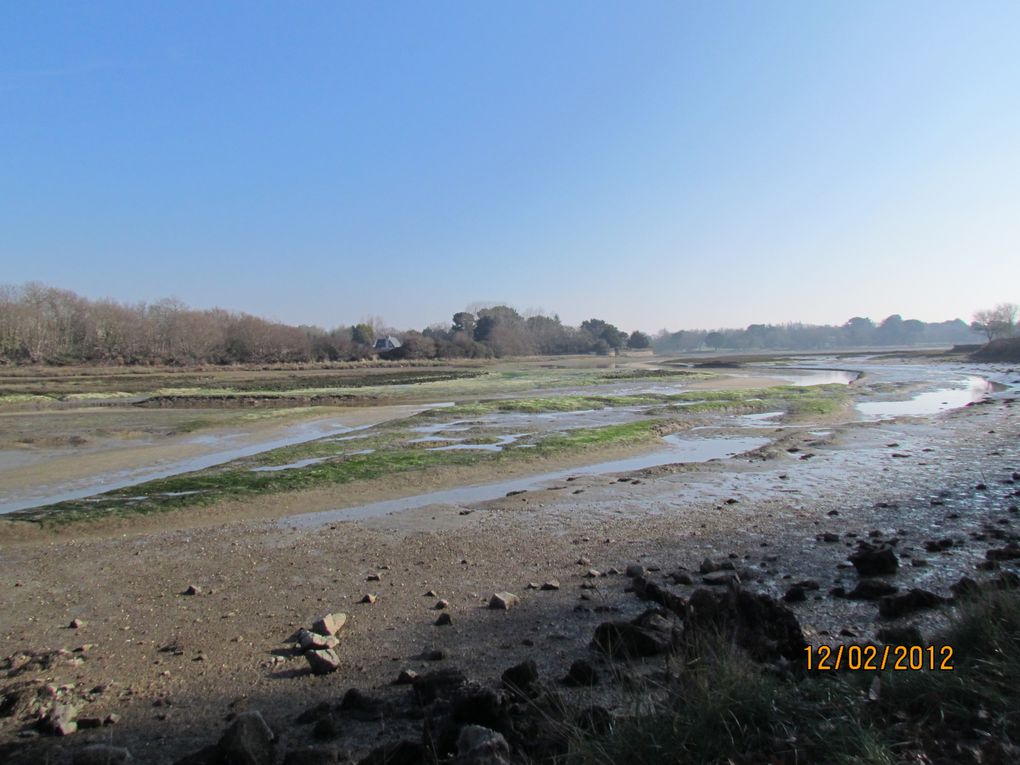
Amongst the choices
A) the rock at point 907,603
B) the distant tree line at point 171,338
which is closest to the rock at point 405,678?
the rock at point 907,603

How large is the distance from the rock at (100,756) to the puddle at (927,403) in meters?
29.6

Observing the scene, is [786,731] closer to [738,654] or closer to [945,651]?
[738,654]

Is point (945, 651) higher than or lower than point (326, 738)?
higher

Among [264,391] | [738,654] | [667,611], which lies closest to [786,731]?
[738,654]

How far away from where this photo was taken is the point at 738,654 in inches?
179

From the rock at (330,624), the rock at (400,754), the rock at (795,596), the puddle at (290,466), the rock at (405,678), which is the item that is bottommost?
the puddle at (290,466)

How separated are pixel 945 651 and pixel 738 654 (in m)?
1.41

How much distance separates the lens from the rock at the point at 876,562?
24.6 feet

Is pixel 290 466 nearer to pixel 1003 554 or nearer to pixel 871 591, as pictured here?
pixel 871 591

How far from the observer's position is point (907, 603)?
6.08 m

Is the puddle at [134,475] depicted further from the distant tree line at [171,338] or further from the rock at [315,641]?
the distant tree line at [171,338]

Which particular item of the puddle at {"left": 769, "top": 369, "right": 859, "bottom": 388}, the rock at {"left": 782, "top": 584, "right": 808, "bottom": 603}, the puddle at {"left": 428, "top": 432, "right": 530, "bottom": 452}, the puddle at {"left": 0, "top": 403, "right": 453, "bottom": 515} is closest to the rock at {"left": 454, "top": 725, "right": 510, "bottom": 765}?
the rock at {"left": 782, "top": 584, "right": 808, "bottom": 603}

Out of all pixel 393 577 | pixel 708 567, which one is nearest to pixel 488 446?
pixel 393 577

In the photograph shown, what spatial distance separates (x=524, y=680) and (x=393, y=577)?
4008 millimetres
